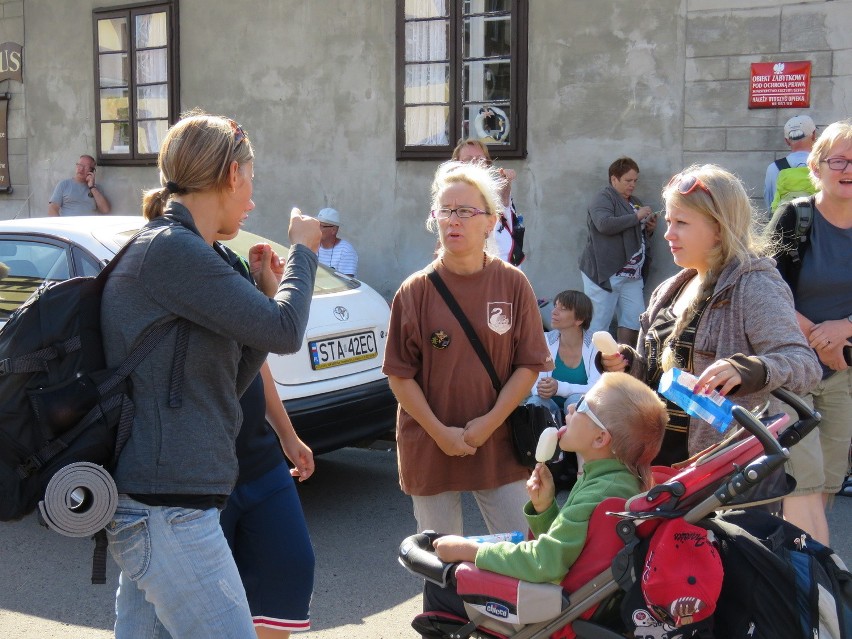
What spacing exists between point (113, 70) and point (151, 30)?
0.79m

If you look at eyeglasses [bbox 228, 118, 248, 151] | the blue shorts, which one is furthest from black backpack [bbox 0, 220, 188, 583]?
the blue shorts

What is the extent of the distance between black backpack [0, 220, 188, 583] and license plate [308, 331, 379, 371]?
335 centimetres

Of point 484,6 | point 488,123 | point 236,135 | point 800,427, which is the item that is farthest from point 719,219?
point 484,6

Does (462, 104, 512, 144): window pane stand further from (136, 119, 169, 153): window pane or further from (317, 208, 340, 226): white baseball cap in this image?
(136, 119, 169, 153): window pane

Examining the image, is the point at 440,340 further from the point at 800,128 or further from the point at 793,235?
the point at 800,128

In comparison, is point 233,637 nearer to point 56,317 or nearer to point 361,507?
point 56,317

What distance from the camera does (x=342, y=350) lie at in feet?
19.4

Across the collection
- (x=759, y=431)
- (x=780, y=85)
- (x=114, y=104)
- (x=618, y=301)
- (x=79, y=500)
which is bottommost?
(x=618, y=301)

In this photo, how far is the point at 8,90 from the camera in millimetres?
13359

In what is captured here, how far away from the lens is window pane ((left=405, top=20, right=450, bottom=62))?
10.2m

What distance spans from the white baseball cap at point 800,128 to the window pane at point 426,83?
11.2 feet

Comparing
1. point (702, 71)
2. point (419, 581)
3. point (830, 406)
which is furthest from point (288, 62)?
point (830, 406)

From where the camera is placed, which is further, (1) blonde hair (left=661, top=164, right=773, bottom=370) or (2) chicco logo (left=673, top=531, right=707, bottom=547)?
(1) blonde hair (left=661, top=164, right=773, bottom=370)

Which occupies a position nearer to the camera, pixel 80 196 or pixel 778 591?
pixel 778 591
